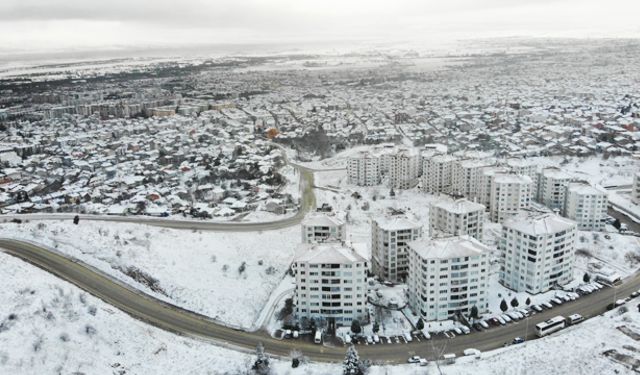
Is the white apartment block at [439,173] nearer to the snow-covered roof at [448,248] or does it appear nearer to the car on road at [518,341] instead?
the snow-covered roof at [448,248]

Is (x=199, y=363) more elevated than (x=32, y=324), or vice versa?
(x=32, y=324)

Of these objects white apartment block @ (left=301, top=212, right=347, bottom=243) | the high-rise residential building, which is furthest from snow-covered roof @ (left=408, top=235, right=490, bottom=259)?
the high-rise residential building

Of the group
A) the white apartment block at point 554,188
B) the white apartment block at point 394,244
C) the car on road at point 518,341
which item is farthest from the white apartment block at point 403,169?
the car on road at point 518,341

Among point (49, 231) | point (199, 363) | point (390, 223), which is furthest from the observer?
point (49, 231)

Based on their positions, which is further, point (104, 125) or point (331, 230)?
point (104, 125)

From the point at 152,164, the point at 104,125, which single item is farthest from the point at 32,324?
the point at 104,125

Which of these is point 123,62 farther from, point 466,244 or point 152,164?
point 466,244

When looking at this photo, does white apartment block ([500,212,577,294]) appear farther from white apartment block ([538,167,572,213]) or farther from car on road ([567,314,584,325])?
white apartment block ([538,167,572,213])
